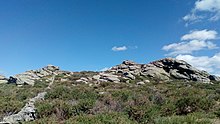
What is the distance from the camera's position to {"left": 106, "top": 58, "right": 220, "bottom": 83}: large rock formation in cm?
5805

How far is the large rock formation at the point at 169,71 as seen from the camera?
58050 millimetres

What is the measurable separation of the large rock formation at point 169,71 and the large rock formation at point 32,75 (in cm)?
1704

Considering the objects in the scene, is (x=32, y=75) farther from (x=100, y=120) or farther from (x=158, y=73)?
(x=100, y=120)

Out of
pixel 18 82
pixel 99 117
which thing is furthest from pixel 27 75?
pixel 99 117

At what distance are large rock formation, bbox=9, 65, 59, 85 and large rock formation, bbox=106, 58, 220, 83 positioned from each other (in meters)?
17.0

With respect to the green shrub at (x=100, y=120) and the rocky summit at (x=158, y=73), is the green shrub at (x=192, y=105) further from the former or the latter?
the rocky summit at (x=158, y=73)

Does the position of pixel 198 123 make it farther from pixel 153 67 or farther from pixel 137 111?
pixel 153 67

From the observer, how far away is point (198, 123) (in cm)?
1103

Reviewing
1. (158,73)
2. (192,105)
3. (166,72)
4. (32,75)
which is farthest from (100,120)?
(32,75)

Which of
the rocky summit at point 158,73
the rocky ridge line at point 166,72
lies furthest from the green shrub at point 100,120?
the rocky ridge line at point 166,72

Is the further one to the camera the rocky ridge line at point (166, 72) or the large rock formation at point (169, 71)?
the large rock formation at point (169, 71)

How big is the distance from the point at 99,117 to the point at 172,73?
50822 millimetres

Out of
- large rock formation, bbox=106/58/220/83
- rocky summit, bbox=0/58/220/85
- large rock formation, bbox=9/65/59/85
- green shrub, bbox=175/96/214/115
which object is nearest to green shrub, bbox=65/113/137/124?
green shrub, bbox=175/96/214/115

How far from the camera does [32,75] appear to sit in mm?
60781
